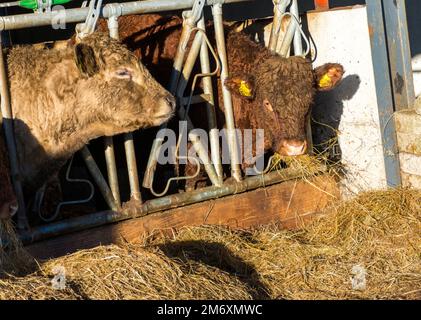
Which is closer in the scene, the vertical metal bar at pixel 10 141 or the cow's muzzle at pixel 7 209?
the cow's muzzle at pixel 7 209

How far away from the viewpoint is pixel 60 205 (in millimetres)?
6941

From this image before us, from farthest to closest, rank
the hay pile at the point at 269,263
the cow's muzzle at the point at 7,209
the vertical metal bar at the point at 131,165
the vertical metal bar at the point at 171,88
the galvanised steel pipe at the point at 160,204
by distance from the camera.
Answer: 1. the vertical metal bar at the point at 171,88
2. the vertical metal bar at the point at 131,165
3. the galvanised steel pipe at the point at 160,204
4. the cow's muzzle at the point at 7,209
5. the hay pile at the point at 269,263

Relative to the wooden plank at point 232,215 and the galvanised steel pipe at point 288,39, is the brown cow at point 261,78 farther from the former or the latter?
the wooden plank at point 232,215

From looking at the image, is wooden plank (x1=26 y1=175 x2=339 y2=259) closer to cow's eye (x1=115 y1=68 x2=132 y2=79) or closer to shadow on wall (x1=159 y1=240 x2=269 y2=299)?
shadow on wall (x1=159 y1=240 x2=269 y2=299)

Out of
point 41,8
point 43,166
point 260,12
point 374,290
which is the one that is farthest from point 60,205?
point 260,12

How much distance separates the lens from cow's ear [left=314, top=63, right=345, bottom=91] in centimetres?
766

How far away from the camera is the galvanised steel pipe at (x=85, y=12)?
619cm

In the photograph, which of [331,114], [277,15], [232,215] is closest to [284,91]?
[277,15]

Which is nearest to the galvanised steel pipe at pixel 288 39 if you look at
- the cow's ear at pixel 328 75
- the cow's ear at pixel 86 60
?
the cow's ear at pixel 328 75

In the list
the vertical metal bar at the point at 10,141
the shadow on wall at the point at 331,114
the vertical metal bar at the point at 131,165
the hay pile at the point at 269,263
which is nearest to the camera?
the hay pile at the point at 269,263

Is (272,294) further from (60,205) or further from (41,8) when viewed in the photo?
(41,8)

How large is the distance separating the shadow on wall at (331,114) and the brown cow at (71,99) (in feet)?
6.66

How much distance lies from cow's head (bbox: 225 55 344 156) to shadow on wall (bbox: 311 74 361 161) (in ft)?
1.06

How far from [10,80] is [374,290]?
124 inches
